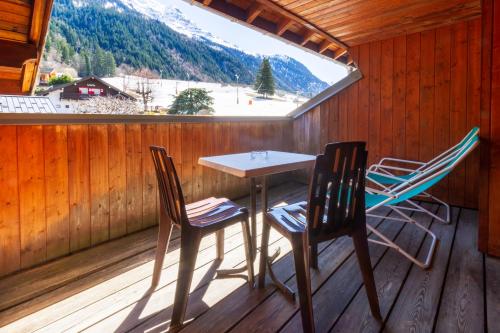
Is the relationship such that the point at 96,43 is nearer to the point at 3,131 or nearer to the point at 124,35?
the point at 124,35

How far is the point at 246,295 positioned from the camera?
1.65 m

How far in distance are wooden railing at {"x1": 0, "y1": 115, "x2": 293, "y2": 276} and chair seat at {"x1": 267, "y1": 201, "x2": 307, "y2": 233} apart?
153 centimetres

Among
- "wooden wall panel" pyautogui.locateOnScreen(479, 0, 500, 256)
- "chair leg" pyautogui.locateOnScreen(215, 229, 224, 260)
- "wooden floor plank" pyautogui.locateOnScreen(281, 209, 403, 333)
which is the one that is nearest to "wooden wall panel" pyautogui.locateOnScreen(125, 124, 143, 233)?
"chair leg" pyautogui.locateOnScreen(215, 229, 224, 260)

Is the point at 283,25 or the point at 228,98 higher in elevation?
the point at 283,25

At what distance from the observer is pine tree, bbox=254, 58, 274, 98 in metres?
5.37

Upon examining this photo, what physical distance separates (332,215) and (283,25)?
8.64ft

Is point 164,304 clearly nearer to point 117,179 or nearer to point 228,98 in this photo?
point 117,179

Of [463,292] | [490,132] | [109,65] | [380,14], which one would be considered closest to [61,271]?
[463,292]

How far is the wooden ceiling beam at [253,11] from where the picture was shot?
110 inches

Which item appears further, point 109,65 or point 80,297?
point 109,65

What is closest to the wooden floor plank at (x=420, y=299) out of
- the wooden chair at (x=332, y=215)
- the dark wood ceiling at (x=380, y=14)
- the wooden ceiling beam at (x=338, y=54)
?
the wooden chair at (x=332, y=215)

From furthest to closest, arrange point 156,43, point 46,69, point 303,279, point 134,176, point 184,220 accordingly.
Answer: point 156,43
point 46,69
point 134,176
point 184,220
point 303,279

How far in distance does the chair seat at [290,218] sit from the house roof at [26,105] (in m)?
1.78

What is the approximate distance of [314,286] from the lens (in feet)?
5.67
